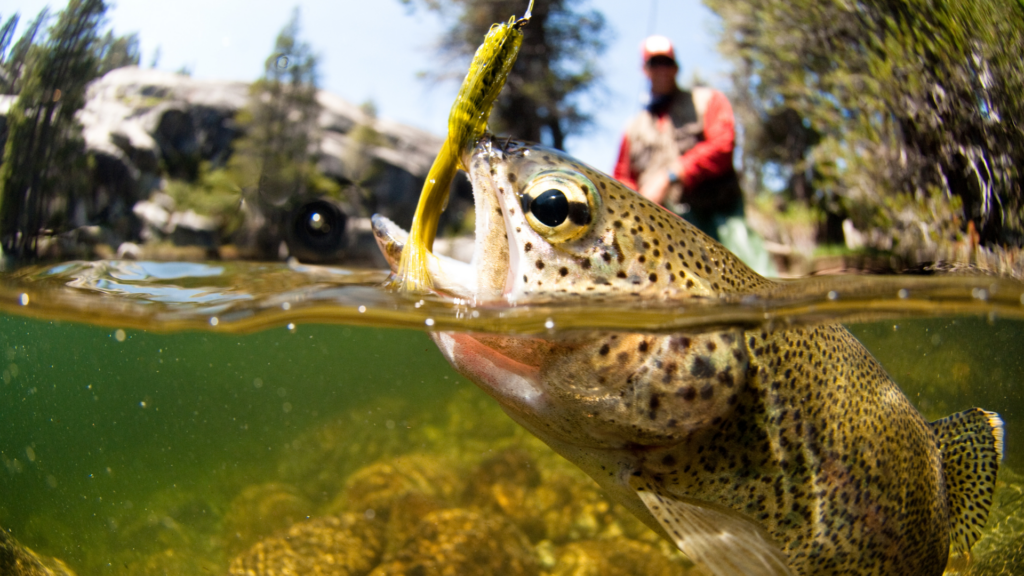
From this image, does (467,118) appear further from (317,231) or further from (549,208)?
(317,231)

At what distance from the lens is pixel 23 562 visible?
3.35 m

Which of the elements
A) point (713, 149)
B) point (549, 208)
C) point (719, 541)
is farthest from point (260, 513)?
point (713, 149)

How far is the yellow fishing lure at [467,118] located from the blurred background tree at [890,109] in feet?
12.7

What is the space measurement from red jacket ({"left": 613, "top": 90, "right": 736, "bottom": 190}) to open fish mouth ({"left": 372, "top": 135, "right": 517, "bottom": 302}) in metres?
4.03

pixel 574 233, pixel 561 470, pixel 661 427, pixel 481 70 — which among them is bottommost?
pixel 561 470

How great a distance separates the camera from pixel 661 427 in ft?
6.21

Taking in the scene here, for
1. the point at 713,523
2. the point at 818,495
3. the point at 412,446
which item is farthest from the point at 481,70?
the point at 412,446

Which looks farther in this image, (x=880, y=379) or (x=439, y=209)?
(x=880, y=379)

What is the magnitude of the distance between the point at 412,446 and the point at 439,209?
4.33m

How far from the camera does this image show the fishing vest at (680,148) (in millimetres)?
6027

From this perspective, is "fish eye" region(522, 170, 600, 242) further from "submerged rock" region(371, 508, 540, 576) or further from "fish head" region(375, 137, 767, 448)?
"submerged rock" region(371, 508, 540, 576)

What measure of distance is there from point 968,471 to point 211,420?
236 inches

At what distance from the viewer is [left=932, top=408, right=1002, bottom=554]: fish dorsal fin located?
271 centimetres

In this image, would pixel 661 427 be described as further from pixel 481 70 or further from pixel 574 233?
pixel 481 70
